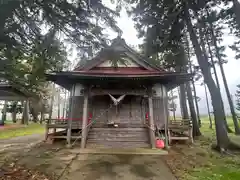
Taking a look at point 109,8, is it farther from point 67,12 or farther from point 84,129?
point 84,129

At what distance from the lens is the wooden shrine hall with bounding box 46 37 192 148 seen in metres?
7.18

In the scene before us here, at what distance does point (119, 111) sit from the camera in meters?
8.96

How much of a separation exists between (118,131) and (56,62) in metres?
5.64

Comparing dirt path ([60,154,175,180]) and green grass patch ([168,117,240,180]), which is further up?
dirt path ([60,154,175,180])

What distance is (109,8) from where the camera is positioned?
2.97m

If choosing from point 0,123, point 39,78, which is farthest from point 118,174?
point 0,123

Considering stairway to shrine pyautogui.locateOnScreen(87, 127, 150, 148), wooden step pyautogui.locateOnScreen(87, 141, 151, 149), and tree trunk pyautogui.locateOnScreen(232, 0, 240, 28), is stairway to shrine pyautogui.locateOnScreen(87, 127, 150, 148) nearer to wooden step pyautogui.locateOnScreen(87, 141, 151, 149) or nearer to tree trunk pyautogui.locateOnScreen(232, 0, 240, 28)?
wooden step pyautogui.locateOnScreen(87, 141, 151, 149)

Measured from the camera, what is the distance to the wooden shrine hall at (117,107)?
7.18m

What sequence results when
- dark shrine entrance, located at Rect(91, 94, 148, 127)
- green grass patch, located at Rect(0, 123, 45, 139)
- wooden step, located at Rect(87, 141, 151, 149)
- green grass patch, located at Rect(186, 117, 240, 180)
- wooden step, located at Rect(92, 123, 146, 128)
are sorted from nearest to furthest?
green grass patch, located at Rect(186, 117, 240, 180) < wooden step, located at Rect(87, 141, 151, 149) < wooden step, located at Rect(92, 123, 146, 128) < dark shrine entrance, located at Rect(91, 94, 148, 127) < green grass patch, located at Rect(0, 123, 45, 139)

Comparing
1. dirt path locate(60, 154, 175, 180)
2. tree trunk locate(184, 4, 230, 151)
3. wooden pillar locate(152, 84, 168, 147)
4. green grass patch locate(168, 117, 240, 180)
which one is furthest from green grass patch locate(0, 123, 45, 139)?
tree trunk locate(184, 4, 230, 151)

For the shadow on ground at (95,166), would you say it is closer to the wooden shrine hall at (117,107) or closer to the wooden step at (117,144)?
the wooden step at (117,144)

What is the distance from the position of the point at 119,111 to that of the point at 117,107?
0.28 meters

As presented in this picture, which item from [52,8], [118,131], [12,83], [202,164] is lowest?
[202,164]

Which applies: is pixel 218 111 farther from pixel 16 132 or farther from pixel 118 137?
pixel 16 132
